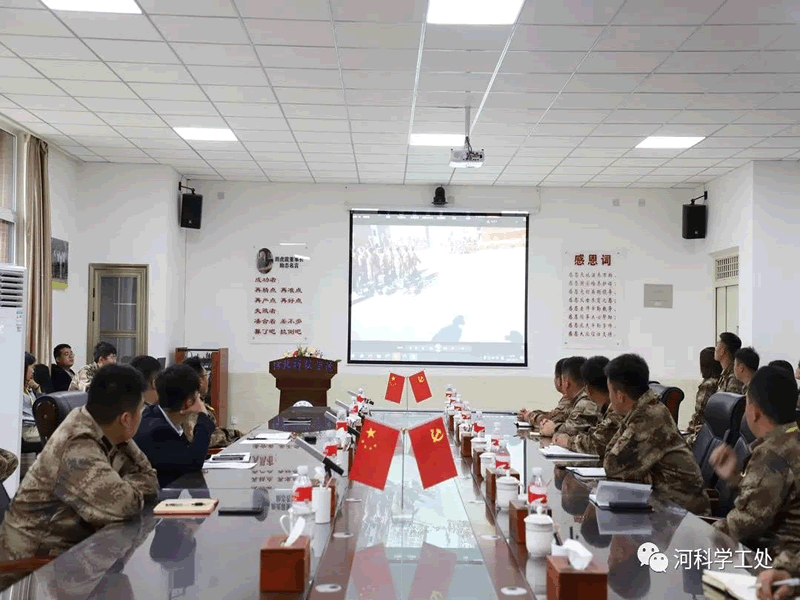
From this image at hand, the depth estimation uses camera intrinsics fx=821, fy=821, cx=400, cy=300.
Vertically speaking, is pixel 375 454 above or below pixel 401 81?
below

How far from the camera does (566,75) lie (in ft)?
18.3

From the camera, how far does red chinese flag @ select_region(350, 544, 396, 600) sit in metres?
1.84

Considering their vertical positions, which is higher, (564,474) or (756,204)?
(756,204)

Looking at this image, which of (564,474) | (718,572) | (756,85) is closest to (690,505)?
(564,474)

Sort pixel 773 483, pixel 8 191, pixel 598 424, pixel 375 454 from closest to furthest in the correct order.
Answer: pixel 773 483 → pixel 375 454 → pixel 598 424 → pixel 8 191

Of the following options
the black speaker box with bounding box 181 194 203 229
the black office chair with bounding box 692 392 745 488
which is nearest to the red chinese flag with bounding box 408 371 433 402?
the black office chair with bounding box 692 392 745 488

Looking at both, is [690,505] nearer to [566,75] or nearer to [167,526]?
[167,526]

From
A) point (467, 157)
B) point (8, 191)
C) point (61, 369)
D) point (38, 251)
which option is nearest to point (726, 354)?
point (467, 157)

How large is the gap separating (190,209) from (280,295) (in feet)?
4.68

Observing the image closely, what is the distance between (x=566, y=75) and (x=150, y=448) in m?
3.71

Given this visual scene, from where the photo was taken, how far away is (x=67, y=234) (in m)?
8.61

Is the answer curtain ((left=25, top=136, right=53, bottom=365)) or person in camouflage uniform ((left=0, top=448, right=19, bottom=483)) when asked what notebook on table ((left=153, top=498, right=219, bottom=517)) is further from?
curtain ((left=25, top=136, right=53, bottom=365))

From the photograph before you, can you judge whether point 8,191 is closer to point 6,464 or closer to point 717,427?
point 6,464

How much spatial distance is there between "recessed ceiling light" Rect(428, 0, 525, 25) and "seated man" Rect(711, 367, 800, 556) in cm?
264
